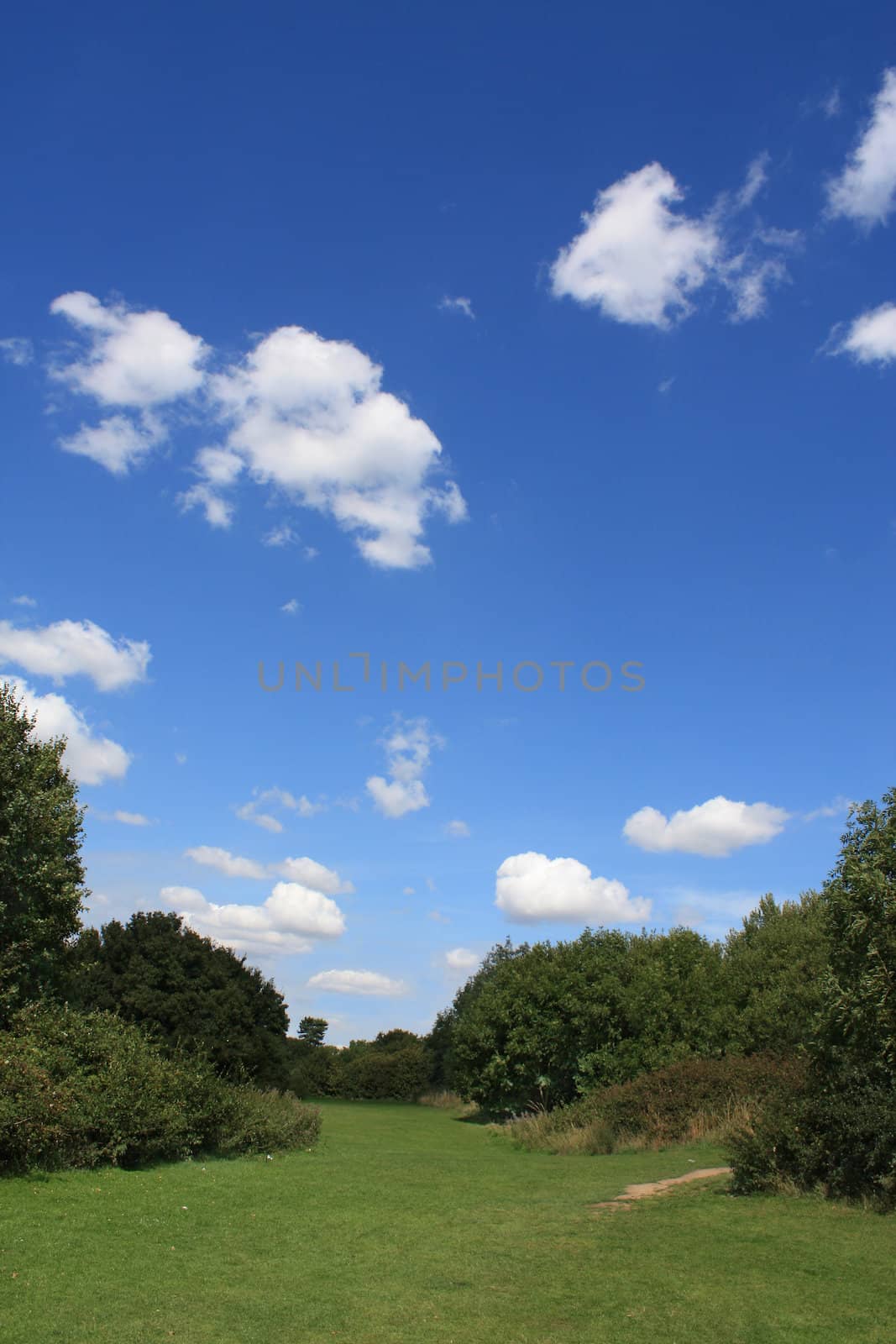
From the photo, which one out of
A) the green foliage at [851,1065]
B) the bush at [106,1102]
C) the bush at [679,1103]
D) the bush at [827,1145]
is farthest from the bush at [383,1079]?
the bush at [827,1145]

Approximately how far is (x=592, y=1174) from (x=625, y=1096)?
4882 mm

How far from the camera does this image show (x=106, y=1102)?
15453 millimetres

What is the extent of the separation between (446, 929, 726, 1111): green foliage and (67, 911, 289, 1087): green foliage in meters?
8.04

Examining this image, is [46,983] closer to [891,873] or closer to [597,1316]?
[597,1316]

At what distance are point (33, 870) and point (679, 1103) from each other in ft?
49.0

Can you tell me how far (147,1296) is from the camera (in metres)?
8.67

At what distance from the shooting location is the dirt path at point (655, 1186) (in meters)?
13.5

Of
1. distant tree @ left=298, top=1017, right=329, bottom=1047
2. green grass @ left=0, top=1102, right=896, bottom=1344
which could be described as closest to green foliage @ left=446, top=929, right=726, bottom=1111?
green grass @ left=0, top=1102, right=896, bottom=1344

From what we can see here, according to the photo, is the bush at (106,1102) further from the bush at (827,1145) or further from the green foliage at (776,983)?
the green foliage at (776,983)

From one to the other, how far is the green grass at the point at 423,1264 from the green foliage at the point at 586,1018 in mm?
14694

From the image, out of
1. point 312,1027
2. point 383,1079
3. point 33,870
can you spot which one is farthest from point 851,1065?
point 312,1027

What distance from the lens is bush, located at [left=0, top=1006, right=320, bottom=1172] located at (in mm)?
13750

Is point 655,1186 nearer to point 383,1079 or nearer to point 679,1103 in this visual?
point 679,1103

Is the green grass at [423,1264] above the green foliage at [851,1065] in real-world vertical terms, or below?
below
